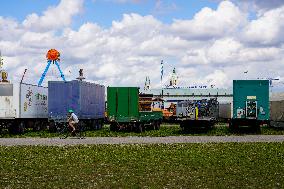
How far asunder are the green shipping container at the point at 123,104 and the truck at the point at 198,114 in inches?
132

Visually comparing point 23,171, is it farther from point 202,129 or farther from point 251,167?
point 202,129

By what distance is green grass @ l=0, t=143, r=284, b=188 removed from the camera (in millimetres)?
13727

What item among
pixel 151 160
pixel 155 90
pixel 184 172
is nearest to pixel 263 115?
pixel 151 160

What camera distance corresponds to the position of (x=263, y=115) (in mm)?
39125

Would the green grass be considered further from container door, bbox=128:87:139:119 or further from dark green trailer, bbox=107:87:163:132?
dark green trailer, bbox=107:87:163:132

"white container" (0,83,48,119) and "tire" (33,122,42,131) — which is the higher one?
"white container" (0,83,48,119)

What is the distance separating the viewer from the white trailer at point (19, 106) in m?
39.8

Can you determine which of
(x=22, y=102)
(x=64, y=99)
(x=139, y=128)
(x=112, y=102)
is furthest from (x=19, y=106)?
(x=139, y=128)

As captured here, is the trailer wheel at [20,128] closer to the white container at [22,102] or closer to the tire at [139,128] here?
the white container at [22,102]

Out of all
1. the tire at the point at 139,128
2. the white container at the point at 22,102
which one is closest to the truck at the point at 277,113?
the tire at the point at 139,128

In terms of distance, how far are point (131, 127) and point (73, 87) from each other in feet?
17.0

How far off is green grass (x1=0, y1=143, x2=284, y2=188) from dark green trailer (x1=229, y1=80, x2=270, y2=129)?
1402 cm

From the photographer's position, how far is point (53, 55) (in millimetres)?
88438

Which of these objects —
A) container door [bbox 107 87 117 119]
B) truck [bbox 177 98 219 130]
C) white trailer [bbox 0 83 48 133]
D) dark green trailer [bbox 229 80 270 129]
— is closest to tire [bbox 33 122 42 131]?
white trailer [bbox 0 83 48 133]
